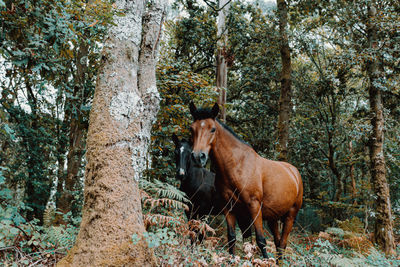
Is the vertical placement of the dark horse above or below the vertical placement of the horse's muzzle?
below

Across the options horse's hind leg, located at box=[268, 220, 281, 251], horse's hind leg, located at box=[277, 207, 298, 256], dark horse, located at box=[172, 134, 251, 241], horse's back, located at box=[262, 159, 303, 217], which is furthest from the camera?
dark horse, located at box=[172, 134, 251, 241]

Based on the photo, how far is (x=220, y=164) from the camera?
4.30 m

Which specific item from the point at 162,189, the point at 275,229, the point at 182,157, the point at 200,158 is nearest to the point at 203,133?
the point at 200,158

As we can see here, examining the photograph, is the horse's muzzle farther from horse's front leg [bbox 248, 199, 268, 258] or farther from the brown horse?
horse's front leg [bbox 248, 199, 268, 258]

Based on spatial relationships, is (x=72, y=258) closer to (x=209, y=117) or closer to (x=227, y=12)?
(x=209, y=117)

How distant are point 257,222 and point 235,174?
2.74ft

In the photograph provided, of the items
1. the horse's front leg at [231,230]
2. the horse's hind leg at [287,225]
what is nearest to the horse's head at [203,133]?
the horse's front leg at [231,230]

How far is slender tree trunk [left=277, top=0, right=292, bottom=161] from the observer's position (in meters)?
8.45

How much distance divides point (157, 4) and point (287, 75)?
6.61m

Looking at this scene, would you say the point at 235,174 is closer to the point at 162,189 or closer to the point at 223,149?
the point at 223,149

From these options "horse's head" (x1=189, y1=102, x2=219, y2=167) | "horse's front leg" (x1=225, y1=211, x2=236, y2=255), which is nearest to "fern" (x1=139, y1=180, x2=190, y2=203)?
"horse's head" (x1=189, y1=102, x2=219, y2=167)

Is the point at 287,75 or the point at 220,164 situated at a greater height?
the point at 287,75

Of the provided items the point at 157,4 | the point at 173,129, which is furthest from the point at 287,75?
the point at 157,4

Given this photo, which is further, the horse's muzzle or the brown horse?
the brown horse
